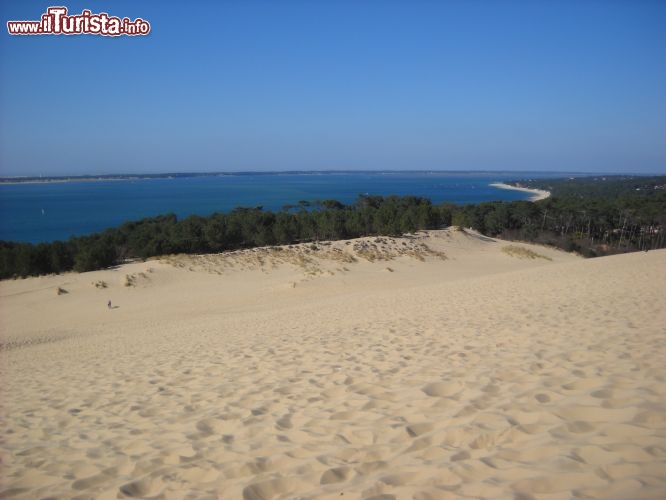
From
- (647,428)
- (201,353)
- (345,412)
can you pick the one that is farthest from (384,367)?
(201,353)

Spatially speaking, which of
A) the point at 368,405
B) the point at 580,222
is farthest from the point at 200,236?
the point at 580,222

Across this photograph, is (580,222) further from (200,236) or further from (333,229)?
(200,236)

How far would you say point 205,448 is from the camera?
11.4 feet

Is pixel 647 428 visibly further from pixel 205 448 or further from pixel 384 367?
pixel 205 448

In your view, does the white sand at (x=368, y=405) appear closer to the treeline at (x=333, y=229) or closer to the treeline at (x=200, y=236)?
the treeline at (x=200, y=236)

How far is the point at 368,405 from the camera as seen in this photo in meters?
4.07

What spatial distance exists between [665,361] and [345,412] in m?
3.47

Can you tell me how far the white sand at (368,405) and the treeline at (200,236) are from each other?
1565cm

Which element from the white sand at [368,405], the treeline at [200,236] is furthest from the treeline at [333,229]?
the white sand at [368,405]

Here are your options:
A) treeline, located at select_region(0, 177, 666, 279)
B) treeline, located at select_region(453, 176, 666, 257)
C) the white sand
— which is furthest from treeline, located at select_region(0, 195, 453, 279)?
the white sand

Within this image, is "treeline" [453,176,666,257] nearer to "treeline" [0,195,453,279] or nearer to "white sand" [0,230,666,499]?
"treeline" [0,195,453,279]

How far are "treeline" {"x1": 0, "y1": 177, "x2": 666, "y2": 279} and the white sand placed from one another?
16326 millimetres

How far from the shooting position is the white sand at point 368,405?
2.71 metres

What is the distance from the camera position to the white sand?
271cm
